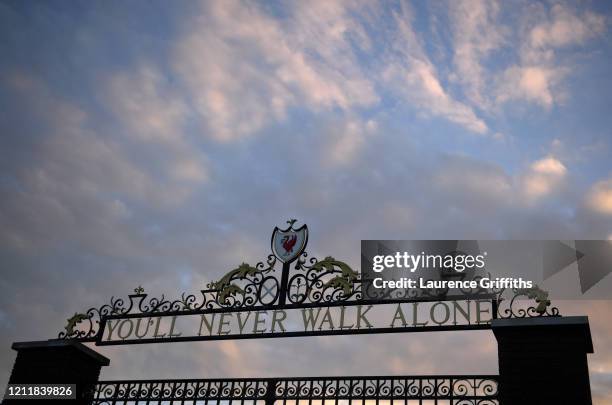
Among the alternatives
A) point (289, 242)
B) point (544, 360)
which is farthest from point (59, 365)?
point (544, 360)

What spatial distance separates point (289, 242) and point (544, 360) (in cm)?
686

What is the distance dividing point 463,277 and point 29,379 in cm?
1164

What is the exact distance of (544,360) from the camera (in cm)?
1242

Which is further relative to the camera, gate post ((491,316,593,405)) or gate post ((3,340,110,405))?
gate post ((3,340,110,405))

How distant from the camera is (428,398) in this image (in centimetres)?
1305

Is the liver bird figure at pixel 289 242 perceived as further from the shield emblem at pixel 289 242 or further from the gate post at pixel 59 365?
the gate post at pixel 59 365

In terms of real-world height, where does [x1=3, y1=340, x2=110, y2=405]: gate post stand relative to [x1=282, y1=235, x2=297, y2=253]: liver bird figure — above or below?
below

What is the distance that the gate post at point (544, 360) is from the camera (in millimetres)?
12000

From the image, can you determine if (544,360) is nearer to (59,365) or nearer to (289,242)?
(289,242)

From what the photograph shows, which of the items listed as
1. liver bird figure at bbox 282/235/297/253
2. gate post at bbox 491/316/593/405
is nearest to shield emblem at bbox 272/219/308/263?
liver bird figure at bbox 282/235/297/253

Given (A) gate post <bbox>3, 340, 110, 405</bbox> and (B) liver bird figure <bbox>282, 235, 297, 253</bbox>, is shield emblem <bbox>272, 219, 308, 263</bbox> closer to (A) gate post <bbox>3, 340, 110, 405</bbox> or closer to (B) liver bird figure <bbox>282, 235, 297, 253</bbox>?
(B) liver bird figure <bbox>282, 235, 297, 253</bbox>

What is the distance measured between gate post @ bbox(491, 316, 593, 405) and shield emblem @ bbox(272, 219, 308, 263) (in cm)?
543

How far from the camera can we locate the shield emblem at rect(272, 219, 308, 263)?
53.4 ft

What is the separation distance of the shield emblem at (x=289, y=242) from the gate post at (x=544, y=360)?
5.43 metres
